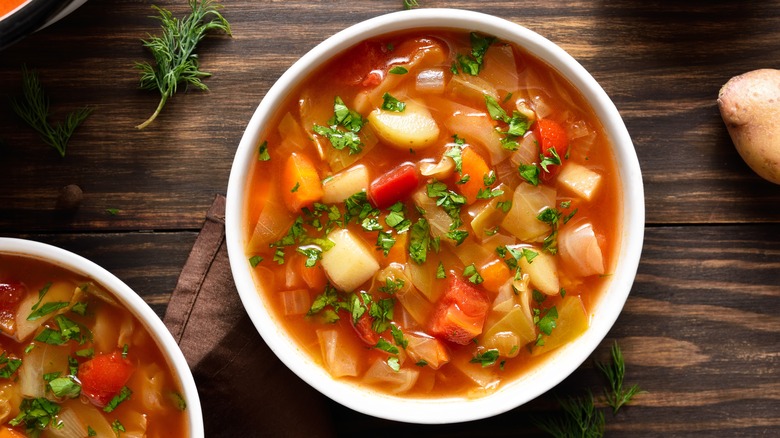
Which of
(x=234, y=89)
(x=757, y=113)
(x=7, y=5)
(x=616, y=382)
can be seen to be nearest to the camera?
(x=7, y=5)

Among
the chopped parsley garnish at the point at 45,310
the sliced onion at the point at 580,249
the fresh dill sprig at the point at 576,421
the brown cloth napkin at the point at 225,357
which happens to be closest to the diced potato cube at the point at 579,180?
the sliced onion at the point at 580,249

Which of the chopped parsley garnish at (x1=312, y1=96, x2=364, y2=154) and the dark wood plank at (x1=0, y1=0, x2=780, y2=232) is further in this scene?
the dark wood plank at (x1=0, y1=0, x2=780, y2=232)

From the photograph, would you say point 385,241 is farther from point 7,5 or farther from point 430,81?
point 7,5

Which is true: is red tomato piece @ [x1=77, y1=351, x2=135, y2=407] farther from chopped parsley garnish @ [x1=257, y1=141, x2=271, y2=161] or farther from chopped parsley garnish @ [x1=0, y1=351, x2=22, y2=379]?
chopped parsley garnish @ [x1=257, y1=141, x2=271, y2=161]

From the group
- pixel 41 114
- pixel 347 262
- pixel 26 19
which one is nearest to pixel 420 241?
pixel 347 262

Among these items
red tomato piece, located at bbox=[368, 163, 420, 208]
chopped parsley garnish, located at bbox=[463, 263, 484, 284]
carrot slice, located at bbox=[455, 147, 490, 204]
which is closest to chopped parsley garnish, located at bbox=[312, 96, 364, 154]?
red tomato piece, located at bbox=[368, 163, 420, 208]

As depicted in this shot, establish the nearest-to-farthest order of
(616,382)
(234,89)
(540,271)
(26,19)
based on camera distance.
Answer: (26,19), (540,271), (234,89), (616,382)

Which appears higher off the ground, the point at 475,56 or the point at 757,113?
the point at 475,56
